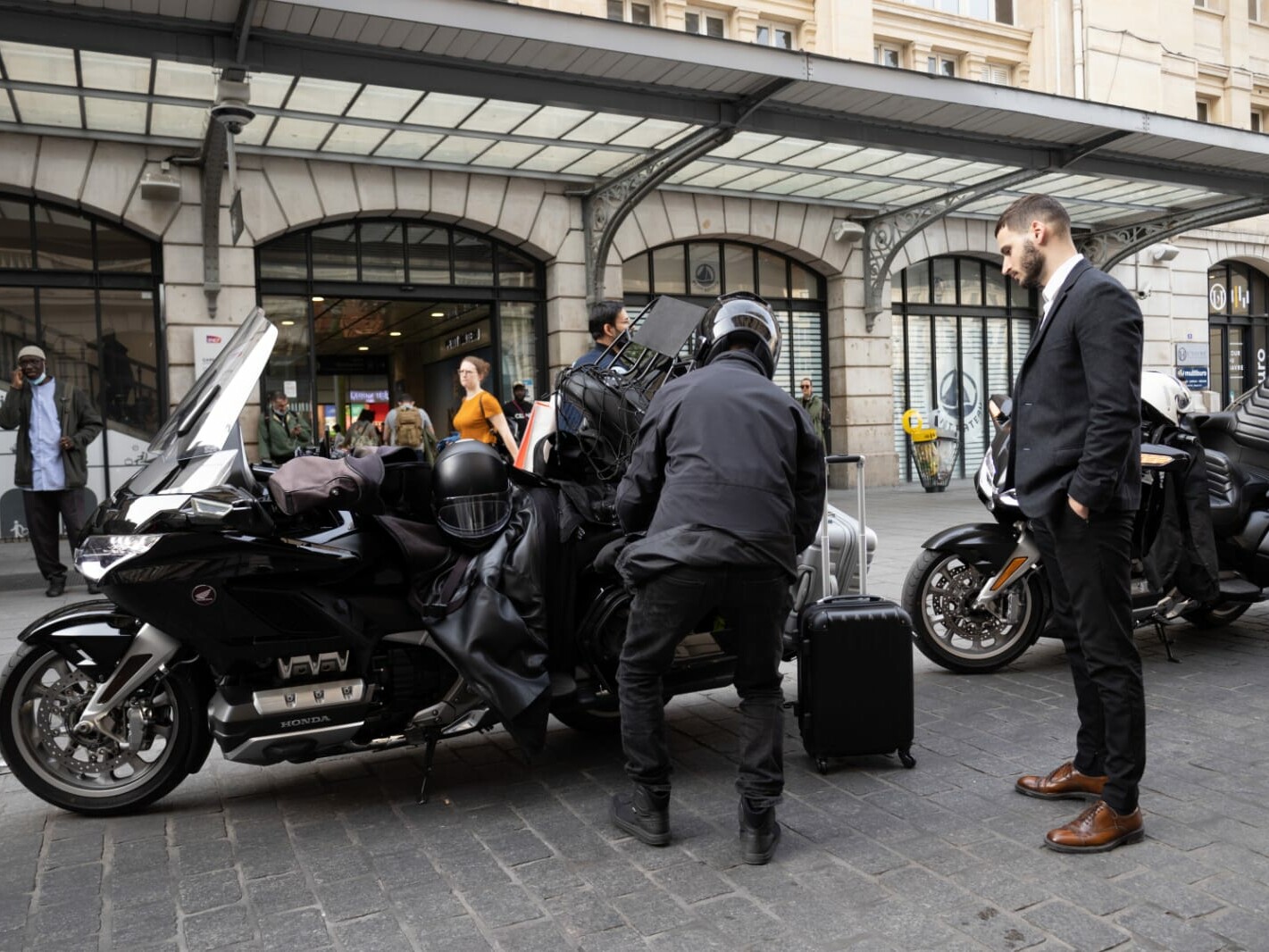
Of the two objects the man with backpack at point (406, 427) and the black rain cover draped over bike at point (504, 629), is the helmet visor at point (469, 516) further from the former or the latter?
the man with backpack at point (406, 427)

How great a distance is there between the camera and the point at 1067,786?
3596 mm

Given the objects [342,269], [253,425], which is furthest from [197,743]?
[342,269]

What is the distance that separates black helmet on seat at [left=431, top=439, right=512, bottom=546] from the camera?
3.72m

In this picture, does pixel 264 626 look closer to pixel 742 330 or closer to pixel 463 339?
pixel 742 330

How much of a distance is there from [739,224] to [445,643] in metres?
14.1

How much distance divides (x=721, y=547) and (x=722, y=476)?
0.21 m

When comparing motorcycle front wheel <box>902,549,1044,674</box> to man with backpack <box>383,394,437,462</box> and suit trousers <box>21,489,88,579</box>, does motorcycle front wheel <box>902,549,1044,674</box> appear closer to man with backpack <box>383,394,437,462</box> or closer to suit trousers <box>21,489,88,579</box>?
suit trousers <box>21,489,88,579</box>

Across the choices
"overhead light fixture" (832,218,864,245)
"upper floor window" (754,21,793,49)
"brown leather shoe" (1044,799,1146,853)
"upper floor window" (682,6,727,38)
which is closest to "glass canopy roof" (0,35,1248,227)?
"overhead light fixture" (832,218,864,245)

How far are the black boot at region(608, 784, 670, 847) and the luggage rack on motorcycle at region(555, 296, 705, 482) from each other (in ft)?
4.15

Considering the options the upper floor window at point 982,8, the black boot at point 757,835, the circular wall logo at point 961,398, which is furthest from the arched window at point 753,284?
the black boot at point 757,835

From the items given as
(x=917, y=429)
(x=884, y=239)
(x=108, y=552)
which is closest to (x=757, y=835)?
(x=108, y=552)

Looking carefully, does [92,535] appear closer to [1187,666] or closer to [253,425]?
[1187,666]

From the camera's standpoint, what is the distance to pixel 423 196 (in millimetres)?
14195

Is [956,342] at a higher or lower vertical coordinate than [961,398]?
higher
